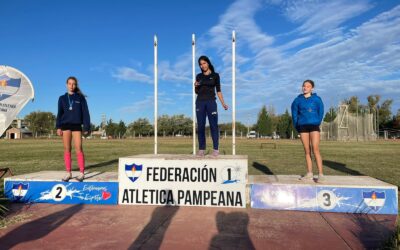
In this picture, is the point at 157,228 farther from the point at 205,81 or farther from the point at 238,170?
the point at 205,81

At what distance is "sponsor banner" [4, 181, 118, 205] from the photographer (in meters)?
6.25

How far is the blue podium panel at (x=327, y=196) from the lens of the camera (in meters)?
5.43

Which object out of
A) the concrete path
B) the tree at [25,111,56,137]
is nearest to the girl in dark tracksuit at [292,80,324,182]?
the concrete path

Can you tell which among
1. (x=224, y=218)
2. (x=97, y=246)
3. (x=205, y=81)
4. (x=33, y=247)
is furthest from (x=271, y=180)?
(x=33, y=247)

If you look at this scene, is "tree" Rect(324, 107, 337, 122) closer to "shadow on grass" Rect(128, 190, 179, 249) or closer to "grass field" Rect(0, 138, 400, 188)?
"grass field" Rect(0, 138, 400, 188)

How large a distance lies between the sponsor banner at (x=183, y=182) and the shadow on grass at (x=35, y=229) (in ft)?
3.63

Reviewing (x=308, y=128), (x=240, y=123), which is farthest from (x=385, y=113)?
(x=308, y=128)

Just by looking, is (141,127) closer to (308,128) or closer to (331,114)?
(331,114)

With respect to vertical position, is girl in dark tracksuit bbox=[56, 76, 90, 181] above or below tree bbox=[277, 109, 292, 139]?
below

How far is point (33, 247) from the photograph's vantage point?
151 inches

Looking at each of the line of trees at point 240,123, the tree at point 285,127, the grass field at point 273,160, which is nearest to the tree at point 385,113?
the line of trees at point 240,123

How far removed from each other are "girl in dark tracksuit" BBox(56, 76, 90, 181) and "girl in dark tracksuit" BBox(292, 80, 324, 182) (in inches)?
161

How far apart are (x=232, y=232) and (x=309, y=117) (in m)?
2.76

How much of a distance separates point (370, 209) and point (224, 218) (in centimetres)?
243
